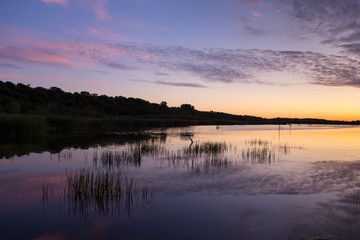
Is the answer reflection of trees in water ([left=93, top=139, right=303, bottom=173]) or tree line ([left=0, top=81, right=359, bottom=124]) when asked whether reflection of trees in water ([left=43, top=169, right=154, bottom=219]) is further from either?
tree line ([left=0, top=81, right=359, bottom=124])

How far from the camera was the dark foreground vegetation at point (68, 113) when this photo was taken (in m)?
31.8

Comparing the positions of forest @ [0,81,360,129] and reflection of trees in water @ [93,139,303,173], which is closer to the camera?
reflection of trees in water @ [93,139,303,173]

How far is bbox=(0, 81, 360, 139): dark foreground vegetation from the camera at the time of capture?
31797 mm

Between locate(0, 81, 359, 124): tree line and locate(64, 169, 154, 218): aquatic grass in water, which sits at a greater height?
locate(0, 81, 359, 124): tree line

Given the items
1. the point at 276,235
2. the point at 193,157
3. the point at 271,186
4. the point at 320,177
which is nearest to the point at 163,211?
the point at 276,235

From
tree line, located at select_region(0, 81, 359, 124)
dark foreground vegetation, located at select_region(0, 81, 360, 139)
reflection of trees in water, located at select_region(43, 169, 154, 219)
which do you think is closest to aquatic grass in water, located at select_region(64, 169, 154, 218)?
reflection of trees in water, located at select_region(43, 169, 154, 219)

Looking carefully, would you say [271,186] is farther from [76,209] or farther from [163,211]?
[76,209]

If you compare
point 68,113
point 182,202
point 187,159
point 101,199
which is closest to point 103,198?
point 101,199

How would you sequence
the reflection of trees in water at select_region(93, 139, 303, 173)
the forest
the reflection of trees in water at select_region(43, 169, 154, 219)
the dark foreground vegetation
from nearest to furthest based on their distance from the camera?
the reflection of trees in water at select_region(43, 169, 154, 219)
the reflection of trees in water at select_region(93, 139, 303, 173)
the dark foreground vegetation
the forest

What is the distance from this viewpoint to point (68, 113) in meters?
69.8

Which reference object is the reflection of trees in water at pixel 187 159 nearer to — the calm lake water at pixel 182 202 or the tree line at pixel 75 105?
the calm lake water at pixel 182 202

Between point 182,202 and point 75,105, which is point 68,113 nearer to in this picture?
point 75,105

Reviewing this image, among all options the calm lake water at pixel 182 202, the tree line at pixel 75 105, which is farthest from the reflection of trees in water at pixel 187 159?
the tree line at pixel 75 105

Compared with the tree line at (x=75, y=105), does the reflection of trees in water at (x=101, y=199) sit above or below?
below
